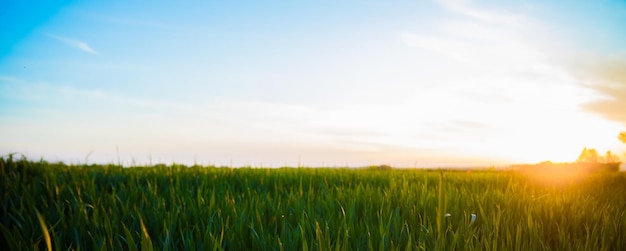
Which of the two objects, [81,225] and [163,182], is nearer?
[81,225]

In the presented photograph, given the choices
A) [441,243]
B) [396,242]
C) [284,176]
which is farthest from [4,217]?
[284,176]

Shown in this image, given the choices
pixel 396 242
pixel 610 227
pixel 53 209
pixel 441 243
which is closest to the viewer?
pixel 441 243

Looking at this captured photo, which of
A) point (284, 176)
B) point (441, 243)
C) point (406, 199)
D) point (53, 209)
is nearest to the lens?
point (441, 243)

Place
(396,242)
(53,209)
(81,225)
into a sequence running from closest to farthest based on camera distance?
(396,242) → (81,225) → (53,209)

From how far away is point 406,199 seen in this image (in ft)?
11.8

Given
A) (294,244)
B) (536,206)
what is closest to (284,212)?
(294,244)

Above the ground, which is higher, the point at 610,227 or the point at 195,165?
the point at 195,165

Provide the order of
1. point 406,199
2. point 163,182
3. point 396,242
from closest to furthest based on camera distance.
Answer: point 396,242 < point 406,199 < point 163,182

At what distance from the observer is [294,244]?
6.72ft

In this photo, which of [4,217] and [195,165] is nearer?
[4,217]

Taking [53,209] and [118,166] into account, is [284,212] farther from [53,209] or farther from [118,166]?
[118,166]

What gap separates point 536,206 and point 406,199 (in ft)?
3.61

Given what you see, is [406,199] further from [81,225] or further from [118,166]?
[118,166]

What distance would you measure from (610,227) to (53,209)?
4.26 metres
